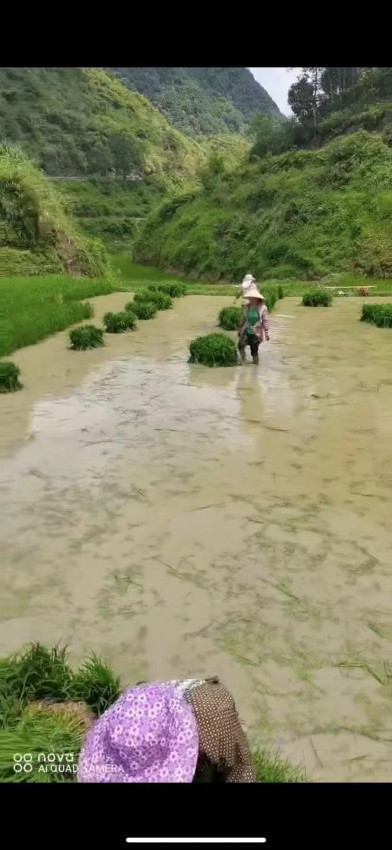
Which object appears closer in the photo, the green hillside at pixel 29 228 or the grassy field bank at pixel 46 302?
the grassy field bank at pixel 46 302

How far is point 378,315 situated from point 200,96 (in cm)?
10933

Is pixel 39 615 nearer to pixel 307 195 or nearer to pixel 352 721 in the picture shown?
pixel 352 721

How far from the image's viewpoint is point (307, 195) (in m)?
32.1

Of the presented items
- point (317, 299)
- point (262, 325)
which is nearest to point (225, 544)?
point (262, 325)

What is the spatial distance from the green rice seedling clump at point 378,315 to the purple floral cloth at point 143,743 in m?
13.0

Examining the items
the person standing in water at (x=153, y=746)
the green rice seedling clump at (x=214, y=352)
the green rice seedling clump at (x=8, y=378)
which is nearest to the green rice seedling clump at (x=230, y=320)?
the green rice seedling clump at (x=214, y=352)

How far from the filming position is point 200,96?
11044 centimetres

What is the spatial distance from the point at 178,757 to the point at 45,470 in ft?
14.1

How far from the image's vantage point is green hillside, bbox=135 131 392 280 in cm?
2789

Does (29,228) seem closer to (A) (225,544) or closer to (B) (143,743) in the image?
(A) (225,544)

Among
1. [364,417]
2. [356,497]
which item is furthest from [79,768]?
[364,417]

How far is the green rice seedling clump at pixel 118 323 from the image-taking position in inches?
539

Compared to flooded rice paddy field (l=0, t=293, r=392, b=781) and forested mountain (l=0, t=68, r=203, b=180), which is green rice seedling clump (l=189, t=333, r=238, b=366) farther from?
forested mountain (l=0, t=68, r=203, b=180)

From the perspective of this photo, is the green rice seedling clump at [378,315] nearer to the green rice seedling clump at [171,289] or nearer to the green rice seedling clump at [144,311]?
the green rice seedling clump at [144,311]
